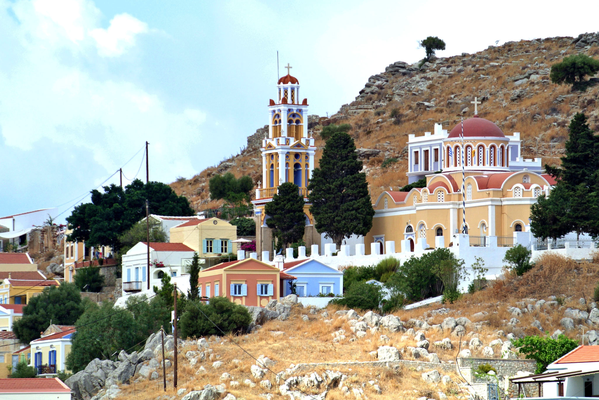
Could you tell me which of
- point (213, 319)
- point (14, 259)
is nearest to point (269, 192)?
point (213, 319)

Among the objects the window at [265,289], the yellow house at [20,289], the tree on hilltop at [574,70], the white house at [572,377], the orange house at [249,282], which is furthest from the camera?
the tree on hilltop at [574,70]

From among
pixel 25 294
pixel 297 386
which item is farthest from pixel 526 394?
pixel 25 294

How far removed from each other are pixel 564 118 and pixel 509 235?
45.8m

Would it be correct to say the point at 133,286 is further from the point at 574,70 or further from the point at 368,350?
the point at 574,70

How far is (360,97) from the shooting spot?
145250 mm

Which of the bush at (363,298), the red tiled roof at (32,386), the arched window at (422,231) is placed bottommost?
the red tiled roof at (32,386)

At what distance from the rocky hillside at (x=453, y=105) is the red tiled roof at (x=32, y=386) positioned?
1842 inches

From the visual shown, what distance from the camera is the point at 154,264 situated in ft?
242

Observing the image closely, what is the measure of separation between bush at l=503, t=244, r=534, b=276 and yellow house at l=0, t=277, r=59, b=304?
115ft

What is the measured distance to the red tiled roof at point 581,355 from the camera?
4475 cm

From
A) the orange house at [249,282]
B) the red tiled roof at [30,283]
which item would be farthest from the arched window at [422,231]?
the red tiled roof at [30,283]

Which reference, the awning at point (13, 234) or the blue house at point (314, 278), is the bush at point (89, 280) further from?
the awning at point (13, 234)

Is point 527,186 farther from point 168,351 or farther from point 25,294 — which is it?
point 25,294

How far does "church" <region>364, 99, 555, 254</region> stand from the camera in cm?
6700
